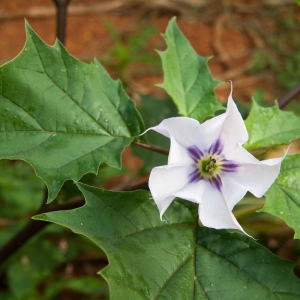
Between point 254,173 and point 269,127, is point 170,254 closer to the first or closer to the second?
point 254,173

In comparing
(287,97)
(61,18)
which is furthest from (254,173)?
(61,18)

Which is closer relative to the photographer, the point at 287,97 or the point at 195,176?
the point at 195,176

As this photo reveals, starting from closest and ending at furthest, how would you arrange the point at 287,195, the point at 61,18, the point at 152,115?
the point at 287,195, the point at 61,18, the point at 152,115

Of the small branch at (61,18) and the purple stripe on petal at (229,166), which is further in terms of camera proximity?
the small branch at (61,18)

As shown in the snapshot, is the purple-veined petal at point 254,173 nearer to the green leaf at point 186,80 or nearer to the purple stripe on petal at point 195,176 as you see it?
the purple stripe on petal at point 195,176

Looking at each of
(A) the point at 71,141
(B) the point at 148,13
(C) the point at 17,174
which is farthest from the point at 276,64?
(A) the point at 71,141

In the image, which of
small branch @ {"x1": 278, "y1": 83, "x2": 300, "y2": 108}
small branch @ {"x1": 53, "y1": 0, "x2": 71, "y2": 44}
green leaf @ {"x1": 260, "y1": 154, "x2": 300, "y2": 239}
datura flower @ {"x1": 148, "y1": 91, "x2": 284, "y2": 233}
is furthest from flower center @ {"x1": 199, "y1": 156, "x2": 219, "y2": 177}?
small branch @ {"x1": 53, "y1": 0, "x2": 71, "y2": 44}

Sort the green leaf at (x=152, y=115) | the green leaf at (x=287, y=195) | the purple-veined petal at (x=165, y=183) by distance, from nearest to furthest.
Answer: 1. the purple-veined petal at (x=165, y=183)
2. the green leaf at (x=287, y=195)
3. the green leaf at (x=152, y=115)

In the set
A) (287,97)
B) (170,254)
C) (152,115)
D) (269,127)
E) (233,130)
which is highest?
(152,115)

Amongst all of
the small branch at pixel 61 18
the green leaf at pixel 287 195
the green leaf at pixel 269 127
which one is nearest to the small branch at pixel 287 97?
the green leaf at pixel 269 127
